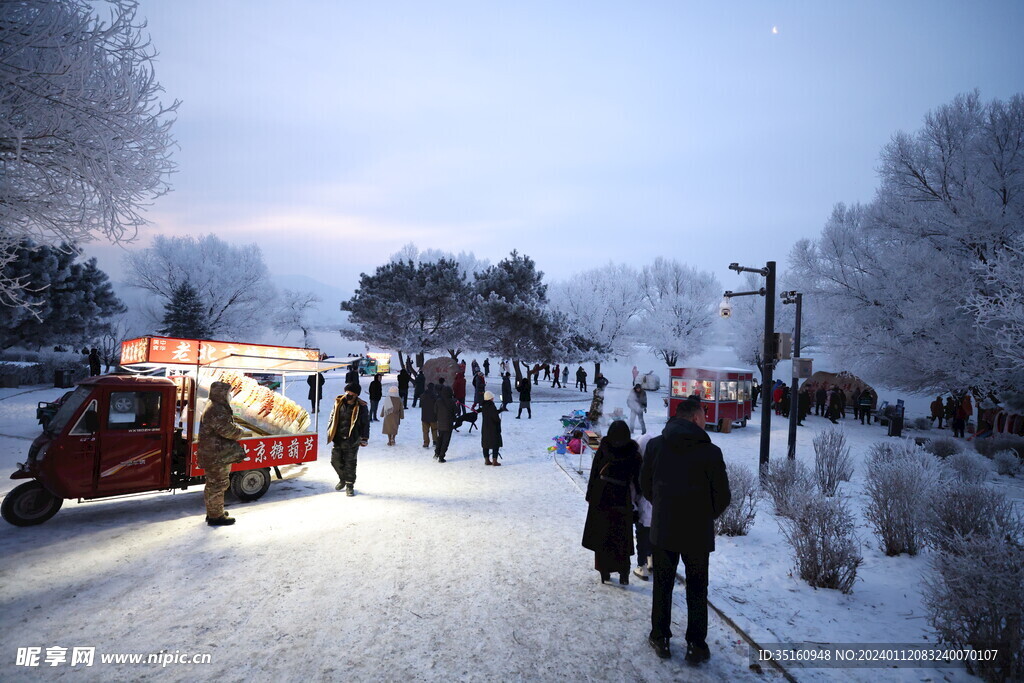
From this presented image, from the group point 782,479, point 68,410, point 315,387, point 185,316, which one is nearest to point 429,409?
point 315,387

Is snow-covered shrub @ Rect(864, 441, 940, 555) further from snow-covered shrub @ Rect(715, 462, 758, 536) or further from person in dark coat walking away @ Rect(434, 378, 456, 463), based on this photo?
person in dark coat walking away @ Rect(434, 378, 456, 463)

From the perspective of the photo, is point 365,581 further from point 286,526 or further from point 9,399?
point 9,399

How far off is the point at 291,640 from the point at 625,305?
46.0m

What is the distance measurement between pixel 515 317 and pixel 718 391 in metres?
15.8

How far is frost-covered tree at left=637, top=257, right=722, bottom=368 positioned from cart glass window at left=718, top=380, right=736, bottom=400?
2930 cm

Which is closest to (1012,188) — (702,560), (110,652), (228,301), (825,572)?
(825,572)

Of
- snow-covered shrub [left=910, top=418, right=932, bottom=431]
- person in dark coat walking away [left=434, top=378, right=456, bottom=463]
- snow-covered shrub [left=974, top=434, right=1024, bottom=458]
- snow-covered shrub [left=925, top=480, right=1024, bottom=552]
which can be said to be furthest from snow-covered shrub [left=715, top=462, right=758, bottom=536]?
snow-covered shrub [left=910, top=418, right=932, bottom=431]

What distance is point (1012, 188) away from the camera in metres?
15.2

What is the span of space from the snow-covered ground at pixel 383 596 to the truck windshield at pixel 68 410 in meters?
1.32

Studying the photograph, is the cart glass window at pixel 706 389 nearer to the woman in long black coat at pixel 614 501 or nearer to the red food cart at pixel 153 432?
the red food cart at pixel 153 432

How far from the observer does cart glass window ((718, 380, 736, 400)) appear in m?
19.1

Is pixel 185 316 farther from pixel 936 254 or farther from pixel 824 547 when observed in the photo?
pixel 936 254

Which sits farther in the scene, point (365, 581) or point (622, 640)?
point (365, 581)

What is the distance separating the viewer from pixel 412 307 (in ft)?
113
